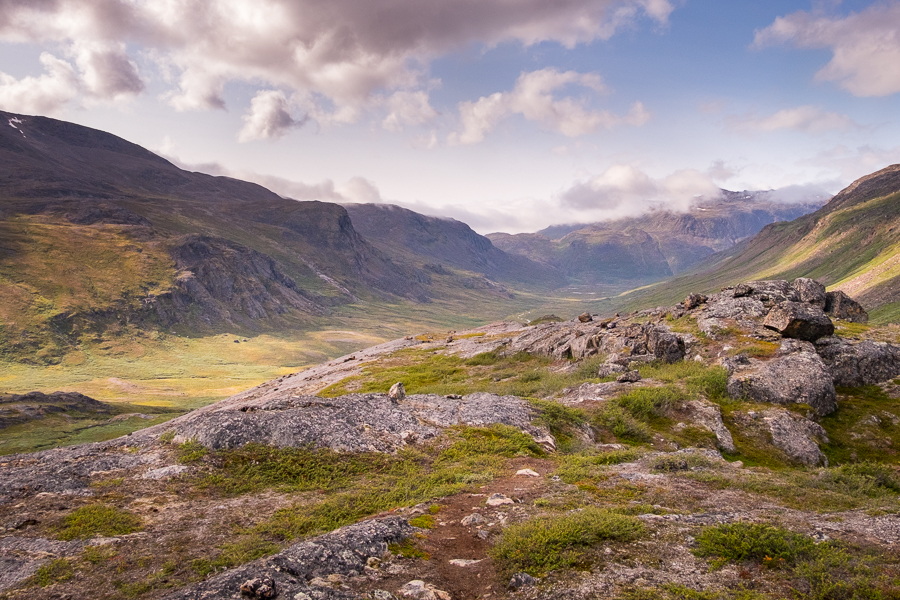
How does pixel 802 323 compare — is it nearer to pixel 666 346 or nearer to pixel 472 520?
pixel 666 346

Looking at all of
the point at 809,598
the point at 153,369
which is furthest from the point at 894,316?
the point at 153,369

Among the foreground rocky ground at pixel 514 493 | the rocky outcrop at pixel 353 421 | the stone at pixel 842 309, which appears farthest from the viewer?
the stone at pixel 842 309

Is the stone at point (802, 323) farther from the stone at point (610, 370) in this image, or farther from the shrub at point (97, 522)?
the shrub at point (97, 522)

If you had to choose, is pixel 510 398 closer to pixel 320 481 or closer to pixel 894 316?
pixel 320 481

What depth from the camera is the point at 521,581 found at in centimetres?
1088

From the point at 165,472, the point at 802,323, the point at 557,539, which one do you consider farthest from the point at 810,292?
the point at 165,472

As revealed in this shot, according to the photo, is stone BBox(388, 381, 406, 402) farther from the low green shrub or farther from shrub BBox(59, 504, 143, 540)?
the low green shrub

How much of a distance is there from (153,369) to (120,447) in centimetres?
20237

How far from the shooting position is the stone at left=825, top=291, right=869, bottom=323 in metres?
51.6

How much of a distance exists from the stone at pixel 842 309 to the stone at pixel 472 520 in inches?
2217

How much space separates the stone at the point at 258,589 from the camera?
966 centimetres

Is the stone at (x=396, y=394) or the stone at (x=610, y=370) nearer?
the stone at (x=396, y=394)

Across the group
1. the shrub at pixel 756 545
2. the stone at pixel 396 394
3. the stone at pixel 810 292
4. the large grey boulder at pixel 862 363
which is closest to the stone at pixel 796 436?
the large grey boulder at pixel 862 363

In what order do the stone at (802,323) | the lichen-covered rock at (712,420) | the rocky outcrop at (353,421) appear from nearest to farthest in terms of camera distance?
the rocky outcrop at (353,421), the lichen-covered rock at (712,420), the stone at (802,323)
